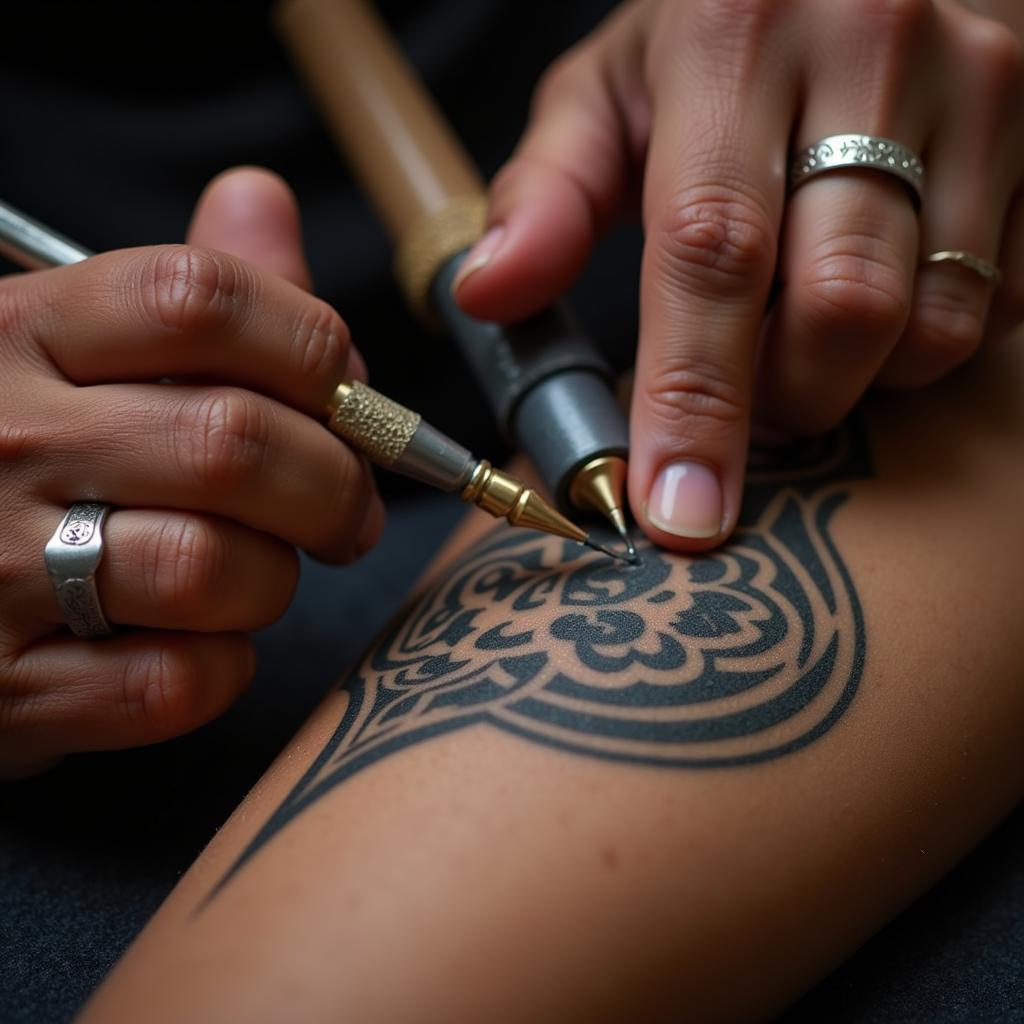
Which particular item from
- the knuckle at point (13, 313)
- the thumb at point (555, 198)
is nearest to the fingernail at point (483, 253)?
the thumb at point (555, 198)

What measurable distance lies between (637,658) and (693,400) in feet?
0.67

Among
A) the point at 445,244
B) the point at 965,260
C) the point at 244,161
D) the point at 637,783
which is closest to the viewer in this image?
the point at 637,783

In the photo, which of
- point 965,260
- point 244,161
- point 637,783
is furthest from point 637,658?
point 244,161

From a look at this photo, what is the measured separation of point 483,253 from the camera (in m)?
0.82

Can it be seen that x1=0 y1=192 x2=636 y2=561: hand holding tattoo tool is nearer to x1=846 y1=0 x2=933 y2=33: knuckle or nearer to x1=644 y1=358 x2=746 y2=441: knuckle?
x1=644 y1=358 x2=746 y2=441: knuckle

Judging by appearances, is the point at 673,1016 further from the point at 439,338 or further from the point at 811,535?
the point at 439,338

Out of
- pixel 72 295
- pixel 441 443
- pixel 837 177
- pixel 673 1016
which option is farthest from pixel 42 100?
pixel 673 1016

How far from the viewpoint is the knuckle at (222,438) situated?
25.1 inches

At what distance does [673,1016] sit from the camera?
1.68 feet

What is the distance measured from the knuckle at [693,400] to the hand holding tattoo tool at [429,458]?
10 centimetres

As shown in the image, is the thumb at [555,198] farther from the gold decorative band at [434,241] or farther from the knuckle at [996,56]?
the knuckle at [996,56]

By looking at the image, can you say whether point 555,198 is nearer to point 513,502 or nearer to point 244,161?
point 513,502

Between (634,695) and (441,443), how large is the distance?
0.23 m

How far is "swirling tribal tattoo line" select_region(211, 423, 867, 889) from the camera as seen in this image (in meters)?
0.57
